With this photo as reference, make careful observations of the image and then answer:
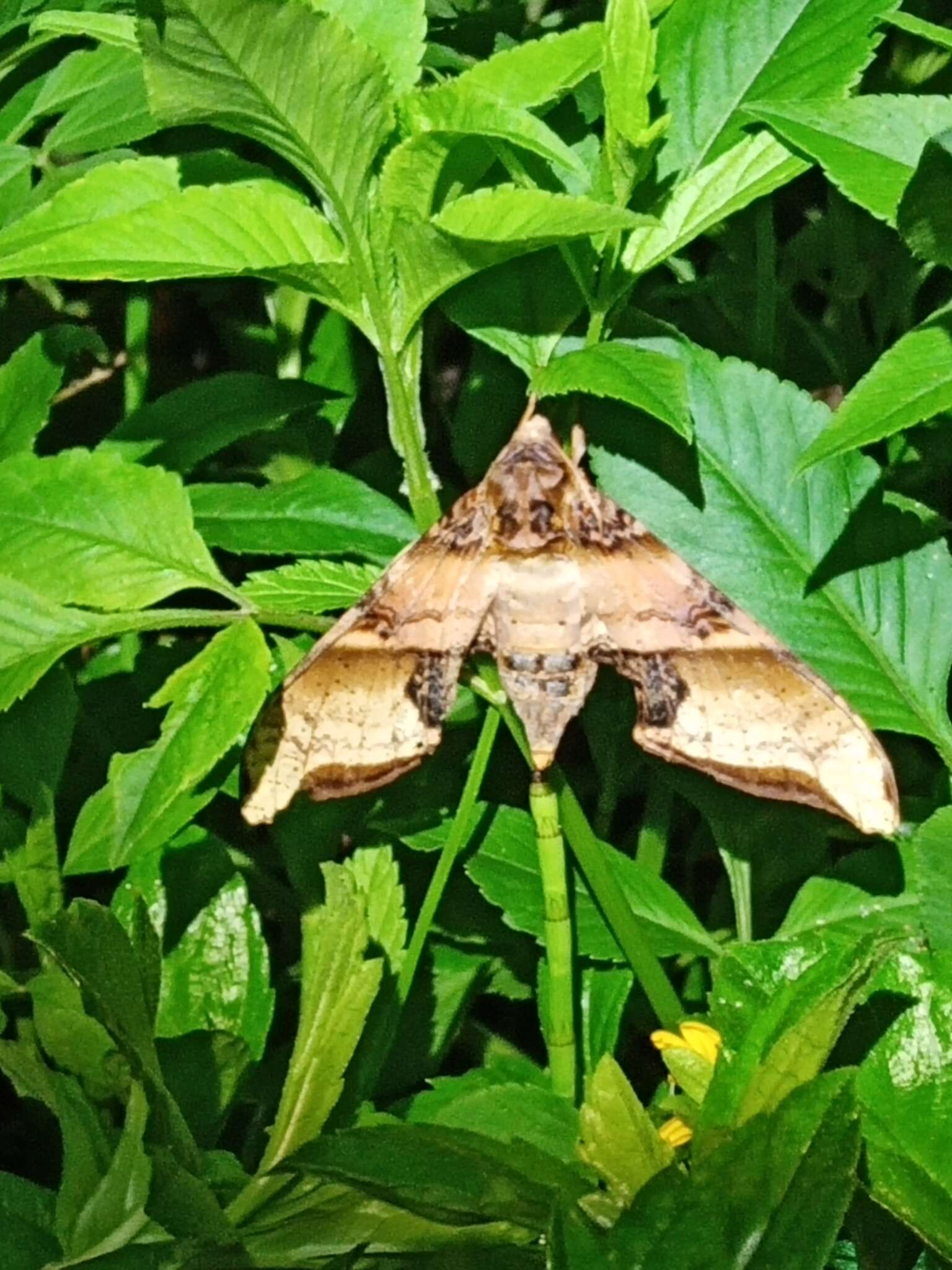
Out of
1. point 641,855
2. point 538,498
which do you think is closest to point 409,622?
point 538,498

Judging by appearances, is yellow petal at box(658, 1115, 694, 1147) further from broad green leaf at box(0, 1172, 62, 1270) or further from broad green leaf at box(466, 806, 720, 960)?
broad green leaf at box(0, 1172, 62, 1270)

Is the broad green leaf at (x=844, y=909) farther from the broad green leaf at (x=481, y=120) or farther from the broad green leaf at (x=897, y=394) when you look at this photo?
the broad green leaf at (x=481, y=120)

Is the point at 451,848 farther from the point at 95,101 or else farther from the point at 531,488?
the point at 95,101

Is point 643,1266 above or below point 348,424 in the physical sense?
below

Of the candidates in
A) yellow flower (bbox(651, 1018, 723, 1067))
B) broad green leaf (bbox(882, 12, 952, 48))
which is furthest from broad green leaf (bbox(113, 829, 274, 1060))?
broad green leaf (bbox(882, 12, 952, 48))

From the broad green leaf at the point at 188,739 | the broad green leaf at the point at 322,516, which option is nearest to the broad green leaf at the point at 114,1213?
the broad green leaf at the point at 188,739

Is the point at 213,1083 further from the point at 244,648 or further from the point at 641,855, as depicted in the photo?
the point at 641,855
